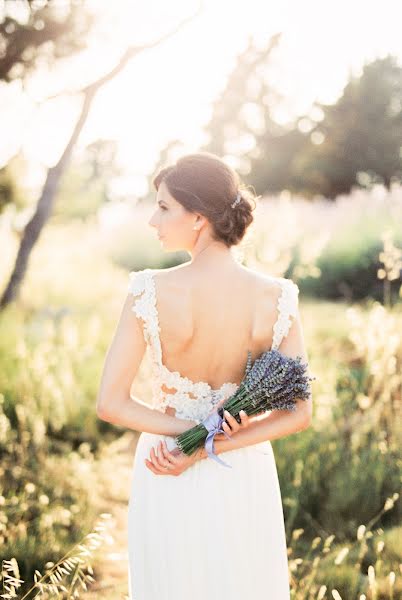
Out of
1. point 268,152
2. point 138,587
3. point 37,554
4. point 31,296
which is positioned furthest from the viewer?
point 268,152

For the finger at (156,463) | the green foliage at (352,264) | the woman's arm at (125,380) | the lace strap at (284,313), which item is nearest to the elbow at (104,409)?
the woman's arm at (125,380)

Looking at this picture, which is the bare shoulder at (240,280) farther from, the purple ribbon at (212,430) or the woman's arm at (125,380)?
the purple ribbon at (212,430)

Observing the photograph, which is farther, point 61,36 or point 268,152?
point 268,152

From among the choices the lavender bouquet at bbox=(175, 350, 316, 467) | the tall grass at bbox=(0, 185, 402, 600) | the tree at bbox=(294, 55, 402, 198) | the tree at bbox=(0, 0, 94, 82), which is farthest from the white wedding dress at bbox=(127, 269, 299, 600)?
the tree at bbox=(294, 55, 402, 198)

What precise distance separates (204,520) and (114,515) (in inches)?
98.3

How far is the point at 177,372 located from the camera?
Answer: 219 centimetres

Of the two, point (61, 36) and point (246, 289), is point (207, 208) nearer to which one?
point (246, 289)

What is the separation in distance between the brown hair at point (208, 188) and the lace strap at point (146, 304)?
25 cm

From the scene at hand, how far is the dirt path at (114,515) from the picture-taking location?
350cm

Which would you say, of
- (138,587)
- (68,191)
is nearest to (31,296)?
(138,587)

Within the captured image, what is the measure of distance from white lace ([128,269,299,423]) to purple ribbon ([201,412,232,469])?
0.40 feet

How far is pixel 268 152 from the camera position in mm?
19359

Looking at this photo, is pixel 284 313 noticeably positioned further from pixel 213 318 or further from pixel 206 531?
pixel 206 531

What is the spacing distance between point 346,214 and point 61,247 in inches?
207
